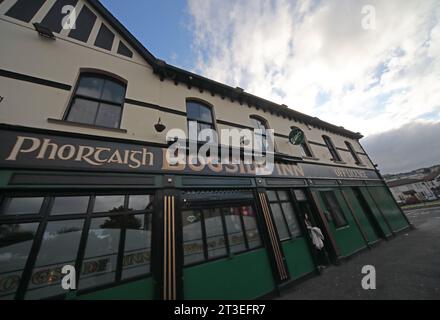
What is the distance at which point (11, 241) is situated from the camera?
2.91 meters

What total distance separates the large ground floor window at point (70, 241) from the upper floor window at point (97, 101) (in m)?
2.14

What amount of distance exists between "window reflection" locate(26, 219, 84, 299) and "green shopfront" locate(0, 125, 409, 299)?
0.05 ft

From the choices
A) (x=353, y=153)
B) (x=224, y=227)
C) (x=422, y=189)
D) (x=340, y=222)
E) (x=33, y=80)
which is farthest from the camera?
(x=422, y=189)

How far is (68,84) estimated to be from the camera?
445cm

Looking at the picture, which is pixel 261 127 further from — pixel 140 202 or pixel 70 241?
pixel 70 241

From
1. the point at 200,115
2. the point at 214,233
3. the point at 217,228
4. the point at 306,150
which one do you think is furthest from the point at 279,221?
the point at 306,150

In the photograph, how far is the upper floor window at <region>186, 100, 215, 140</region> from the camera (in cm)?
634

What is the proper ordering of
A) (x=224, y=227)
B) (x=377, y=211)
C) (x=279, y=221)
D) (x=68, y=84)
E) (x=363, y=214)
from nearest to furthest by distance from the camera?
(x=68, y=84)
(x=224, y=227)
(x=279, y=221)
(x=363, y=214)
(x=377, y=211)

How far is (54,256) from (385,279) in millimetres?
8229

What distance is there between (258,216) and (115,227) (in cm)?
410

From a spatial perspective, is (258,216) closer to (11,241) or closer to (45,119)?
(11,241)

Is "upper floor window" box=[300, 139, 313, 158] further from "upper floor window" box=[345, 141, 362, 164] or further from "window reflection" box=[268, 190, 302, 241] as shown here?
"upper floor window" box=[345, 141, 362, 164]
